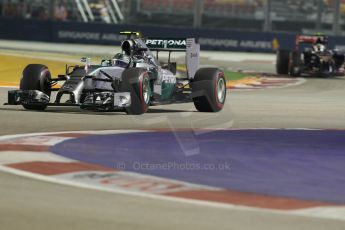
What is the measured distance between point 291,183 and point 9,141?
3550 millimetres

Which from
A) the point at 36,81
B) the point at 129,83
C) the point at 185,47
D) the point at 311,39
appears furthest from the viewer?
the point at 311,39

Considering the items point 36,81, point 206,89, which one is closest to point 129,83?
point 36,81

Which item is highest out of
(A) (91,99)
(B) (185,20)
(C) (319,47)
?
(B) (185,20)

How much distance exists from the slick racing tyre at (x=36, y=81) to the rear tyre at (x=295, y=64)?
48.4 feet

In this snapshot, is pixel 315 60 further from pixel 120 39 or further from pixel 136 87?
pixel 120 39

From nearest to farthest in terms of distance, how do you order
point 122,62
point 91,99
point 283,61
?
point 91,99 < point 122,62 < point 283,61

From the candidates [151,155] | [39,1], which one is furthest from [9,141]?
[39,1]

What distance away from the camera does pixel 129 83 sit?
13641 mm

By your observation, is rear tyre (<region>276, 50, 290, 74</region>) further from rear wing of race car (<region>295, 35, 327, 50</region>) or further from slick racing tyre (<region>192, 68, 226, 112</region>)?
slick racing tyre (<region>192, 68, 226, 112</region>)

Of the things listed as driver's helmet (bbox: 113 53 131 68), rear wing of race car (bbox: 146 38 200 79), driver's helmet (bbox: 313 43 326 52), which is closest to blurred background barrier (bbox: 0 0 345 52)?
driver's helmet (bbox: 313 43 326 52)

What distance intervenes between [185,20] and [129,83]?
107 feet

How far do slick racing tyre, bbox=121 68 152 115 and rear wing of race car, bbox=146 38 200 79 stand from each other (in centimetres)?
177

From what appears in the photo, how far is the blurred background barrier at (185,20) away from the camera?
4453cm

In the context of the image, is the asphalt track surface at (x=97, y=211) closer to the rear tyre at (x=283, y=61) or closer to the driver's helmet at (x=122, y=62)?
the driver's helmet at (x=122, y=62)
